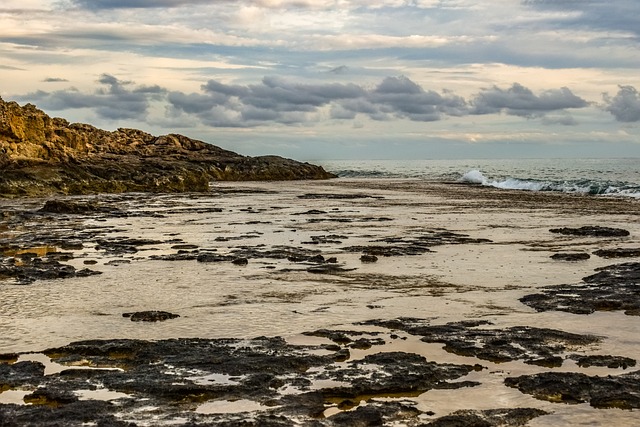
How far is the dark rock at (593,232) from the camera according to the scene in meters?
29.3

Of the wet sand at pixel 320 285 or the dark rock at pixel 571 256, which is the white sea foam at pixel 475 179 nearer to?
the wet sand at pixel 320 285

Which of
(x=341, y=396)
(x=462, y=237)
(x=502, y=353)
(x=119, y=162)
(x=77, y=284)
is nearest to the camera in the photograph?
(x=341, y=396)

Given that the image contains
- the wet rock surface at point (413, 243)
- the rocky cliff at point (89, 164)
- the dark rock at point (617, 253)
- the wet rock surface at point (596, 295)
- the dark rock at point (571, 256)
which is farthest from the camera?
the rocky cliff at point (89, 164)

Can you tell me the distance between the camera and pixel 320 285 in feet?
60.3

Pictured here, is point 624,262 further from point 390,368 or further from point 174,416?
point 174,416

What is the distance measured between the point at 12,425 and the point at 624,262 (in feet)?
60.6

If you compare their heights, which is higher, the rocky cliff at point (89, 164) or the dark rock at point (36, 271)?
the rocky cliff at point (89, 164)

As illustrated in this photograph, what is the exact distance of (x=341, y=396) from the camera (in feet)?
31.5

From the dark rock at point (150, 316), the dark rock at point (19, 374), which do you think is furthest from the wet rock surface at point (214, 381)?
the dark rock at point (150, 316)

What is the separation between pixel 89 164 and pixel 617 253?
61872 mm

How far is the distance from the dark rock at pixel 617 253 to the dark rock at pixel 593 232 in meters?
5.28

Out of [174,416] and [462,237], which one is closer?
Answer: [174,416]

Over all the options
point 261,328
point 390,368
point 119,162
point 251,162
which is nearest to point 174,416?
point 390,368

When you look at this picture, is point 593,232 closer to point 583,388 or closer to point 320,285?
point 320,285
